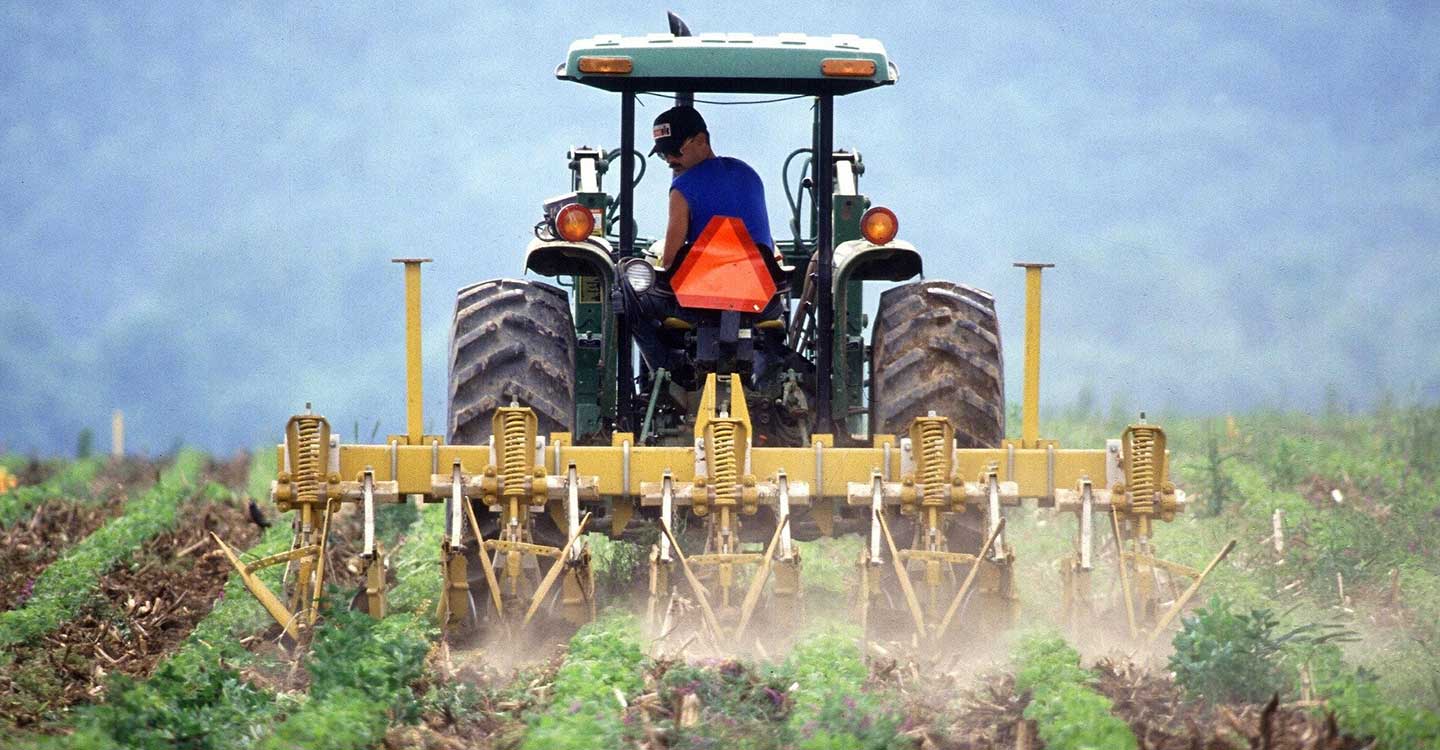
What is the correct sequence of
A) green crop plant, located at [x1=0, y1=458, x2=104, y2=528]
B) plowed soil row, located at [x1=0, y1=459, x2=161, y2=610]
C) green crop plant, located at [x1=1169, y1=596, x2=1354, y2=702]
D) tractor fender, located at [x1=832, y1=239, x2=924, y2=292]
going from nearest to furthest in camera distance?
green crop plant, located at [x1=1169, y1=596, x2=1354, y2=702]
tractor fender, located at [x1=832, y1=239, x2=924, y2=292]
plowed soil row, located at [x1=0, y1=459, x2=161, y2=610]
green crop plant, located at [x1=0, y1=458, x2=104, y2=528]

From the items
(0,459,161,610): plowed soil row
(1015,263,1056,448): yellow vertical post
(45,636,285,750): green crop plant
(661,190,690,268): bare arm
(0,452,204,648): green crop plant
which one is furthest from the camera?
(0,459,161,610): plowed soil row

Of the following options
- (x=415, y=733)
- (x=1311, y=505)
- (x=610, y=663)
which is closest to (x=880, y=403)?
(x=610, y=663)

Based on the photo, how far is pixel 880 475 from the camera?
828 cm

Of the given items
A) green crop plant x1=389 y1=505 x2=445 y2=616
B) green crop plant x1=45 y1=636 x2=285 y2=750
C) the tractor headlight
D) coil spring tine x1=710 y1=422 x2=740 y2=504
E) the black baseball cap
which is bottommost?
green crop plant x1=45 y1=636 x2=285 y2=750

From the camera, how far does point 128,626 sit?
948cm

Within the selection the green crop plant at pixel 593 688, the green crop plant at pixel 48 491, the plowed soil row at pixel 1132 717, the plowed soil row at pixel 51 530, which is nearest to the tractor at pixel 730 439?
the green crop plant at pixel 593 688

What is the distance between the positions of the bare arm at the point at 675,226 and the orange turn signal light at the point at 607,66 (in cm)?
66

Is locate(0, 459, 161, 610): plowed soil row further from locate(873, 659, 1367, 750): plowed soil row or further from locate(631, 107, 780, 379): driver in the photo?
locate(873, 659, 1367, 750): plowed soil row

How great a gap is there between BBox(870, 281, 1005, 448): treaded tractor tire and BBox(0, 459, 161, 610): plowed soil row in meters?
4.71

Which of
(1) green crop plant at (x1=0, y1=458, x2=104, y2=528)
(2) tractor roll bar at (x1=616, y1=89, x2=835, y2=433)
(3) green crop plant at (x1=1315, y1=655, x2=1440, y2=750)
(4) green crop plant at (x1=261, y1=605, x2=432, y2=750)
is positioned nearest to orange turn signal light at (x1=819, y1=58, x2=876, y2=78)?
(2) tractor roll bar at (x1=616, y1=89, x2=835, y2=433)

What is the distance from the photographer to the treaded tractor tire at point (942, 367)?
29.5ft

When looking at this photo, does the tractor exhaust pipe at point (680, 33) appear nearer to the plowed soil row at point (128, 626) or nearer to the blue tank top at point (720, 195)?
the blue tank top at point (720, 195)

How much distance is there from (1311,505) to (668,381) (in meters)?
6.01

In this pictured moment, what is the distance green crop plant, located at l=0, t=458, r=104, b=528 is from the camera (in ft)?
47.2
